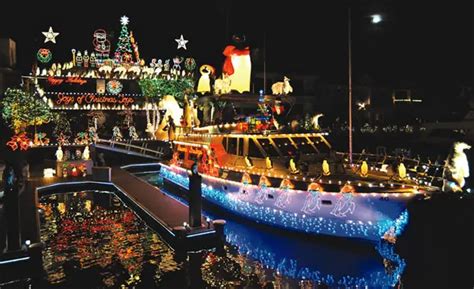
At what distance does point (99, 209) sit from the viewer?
15328 millimetres

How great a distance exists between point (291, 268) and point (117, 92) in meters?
30.4

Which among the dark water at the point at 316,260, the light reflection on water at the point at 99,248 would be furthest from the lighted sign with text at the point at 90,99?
the dark water at the point at 316,260

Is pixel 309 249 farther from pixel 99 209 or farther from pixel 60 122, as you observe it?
pixel 60 122

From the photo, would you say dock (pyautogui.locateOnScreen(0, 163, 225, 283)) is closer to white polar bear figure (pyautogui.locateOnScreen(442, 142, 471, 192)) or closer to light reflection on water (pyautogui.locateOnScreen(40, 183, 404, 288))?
light reflection on water (pyautogui.locateOnScreen(40, 183, 404, 288))

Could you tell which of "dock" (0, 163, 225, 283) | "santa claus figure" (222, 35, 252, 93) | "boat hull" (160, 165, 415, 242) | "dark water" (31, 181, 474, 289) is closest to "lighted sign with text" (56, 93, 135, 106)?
"dock" (0, 163, 225, 283)

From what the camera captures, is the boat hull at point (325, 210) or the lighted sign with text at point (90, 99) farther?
the lighted sign with text at point (90, 99)

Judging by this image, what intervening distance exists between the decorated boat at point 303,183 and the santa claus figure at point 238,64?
7.06 ft

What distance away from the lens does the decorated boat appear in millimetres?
9883

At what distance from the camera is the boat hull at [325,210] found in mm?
9680

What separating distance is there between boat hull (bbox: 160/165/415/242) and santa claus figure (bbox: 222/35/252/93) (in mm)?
5309

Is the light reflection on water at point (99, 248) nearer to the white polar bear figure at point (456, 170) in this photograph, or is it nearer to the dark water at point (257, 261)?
the dark water at point (257, 261)

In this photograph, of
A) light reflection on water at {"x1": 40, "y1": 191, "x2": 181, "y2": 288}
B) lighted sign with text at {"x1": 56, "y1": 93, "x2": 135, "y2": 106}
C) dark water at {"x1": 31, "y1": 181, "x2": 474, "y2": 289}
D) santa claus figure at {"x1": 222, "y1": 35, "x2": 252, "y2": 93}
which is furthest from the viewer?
lighted sign with text at {"x1": 56, "y1": 93, "x2": 135, "y2": 106}

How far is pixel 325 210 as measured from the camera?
10477mm

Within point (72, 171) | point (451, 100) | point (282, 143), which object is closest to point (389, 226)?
point (282, 143)
